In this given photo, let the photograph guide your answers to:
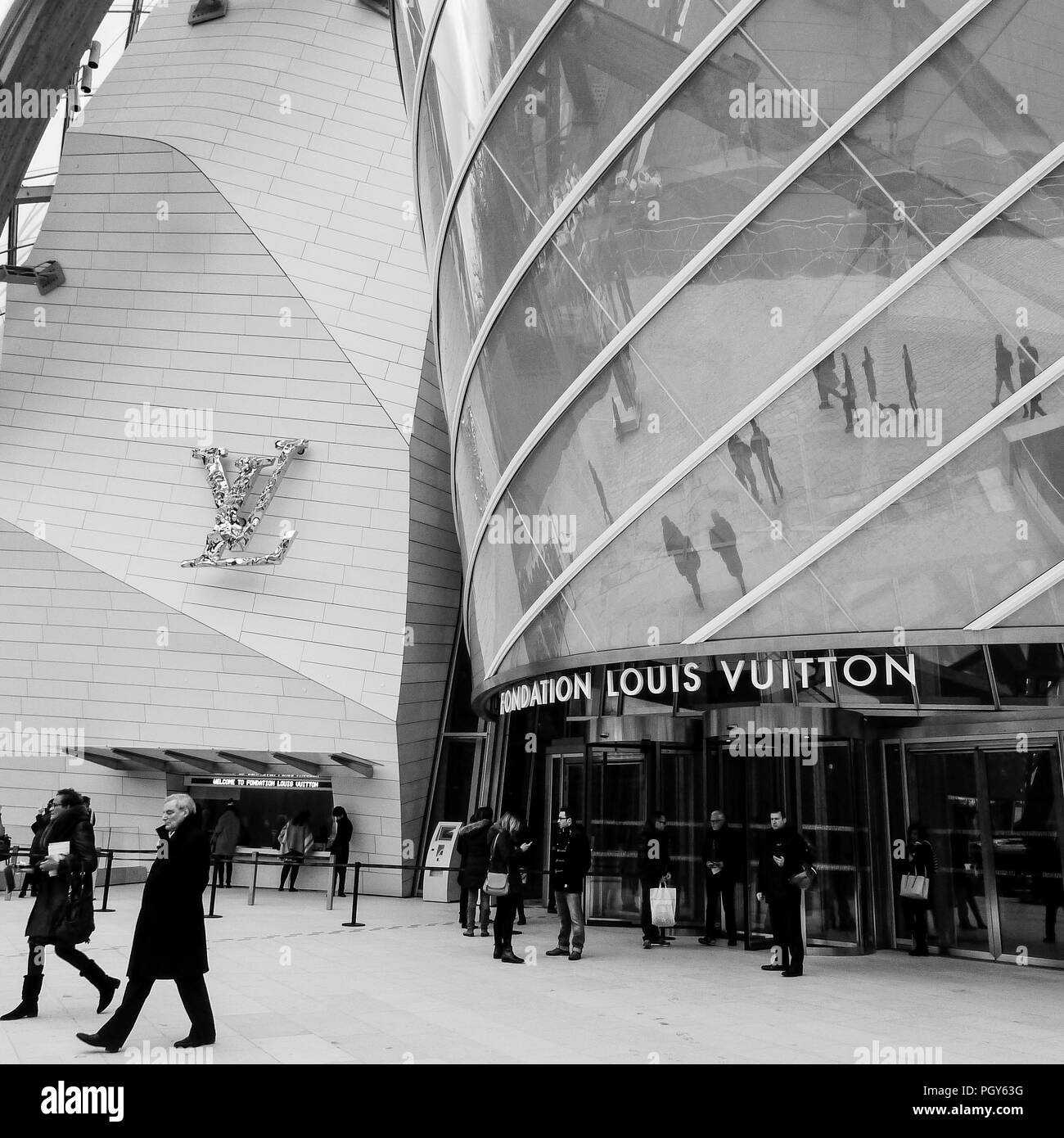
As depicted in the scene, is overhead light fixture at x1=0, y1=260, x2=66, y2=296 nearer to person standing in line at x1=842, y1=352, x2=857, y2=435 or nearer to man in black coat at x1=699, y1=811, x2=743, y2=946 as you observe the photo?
man in black coat at x1=699, y1=811, x2=743, y2=946

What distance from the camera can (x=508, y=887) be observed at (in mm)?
11734

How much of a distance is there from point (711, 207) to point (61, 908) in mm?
8983

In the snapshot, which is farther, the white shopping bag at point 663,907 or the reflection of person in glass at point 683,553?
the white shopping bag at point 663,907

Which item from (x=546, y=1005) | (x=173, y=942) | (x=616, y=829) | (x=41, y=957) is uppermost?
(x=616, y=829)

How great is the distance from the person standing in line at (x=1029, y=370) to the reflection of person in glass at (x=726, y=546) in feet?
9.81

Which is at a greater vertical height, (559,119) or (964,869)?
(559,119)

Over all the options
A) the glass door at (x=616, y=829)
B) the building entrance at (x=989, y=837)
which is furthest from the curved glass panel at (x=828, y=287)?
the glass door at (x=616, y=829)

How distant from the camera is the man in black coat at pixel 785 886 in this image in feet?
34.6

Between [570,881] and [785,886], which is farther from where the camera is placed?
[570,881]

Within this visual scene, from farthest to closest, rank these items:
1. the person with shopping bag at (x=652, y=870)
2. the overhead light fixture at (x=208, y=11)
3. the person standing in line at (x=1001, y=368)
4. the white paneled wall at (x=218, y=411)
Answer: the overhead light fixture at (x=208, y=11) → the white paneled wall at (x=218, y=411) → the person with shopping bag at (x=652, y=870) → the person standing in line at (x=1001, y=368)

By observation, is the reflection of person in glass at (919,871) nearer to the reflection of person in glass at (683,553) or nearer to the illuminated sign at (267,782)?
the reflection of person in glass at (683,553)

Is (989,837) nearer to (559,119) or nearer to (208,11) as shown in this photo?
(559,119)

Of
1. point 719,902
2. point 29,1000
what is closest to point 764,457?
point 719,902

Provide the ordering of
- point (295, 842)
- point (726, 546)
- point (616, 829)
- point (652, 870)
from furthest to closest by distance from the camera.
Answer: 1. point (295, 842)
2. point (616, 829)
3. point (652, 870)
4. point (726, 546)
